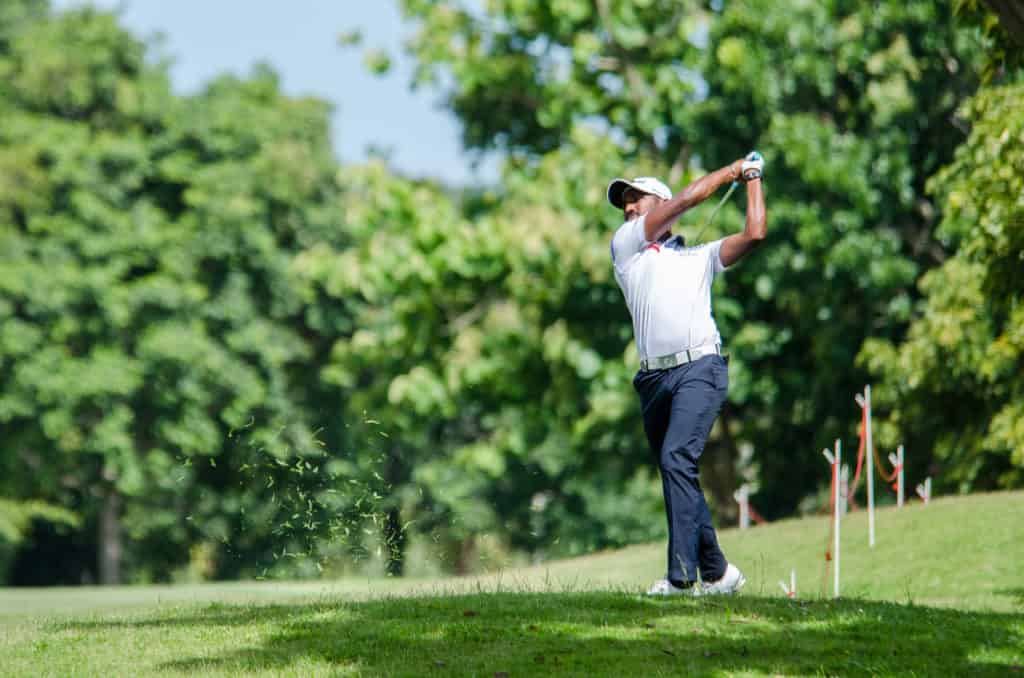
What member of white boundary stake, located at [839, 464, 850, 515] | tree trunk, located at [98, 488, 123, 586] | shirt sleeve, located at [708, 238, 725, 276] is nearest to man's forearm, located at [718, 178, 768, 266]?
shirt sleeve, located at [708, 238, 725, 276]

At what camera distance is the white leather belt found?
880cm

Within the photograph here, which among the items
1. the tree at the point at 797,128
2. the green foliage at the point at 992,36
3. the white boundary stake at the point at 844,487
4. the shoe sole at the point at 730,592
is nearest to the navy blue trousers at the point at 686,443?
the shoe sole at the point at 730,592

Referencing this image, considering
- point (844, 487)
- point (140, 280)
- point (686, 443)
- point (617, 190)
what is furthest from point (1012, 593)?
point (140, 280)

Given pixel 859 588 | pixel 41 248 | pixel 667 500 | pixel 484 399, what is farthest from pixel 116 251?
pixel 667 500

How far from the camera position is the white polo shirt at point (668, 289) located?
8742 mm

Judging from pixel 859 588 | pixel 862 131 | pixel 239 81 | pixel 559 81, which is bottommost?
pixel 859 588

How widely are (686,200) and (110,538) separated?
35.7m

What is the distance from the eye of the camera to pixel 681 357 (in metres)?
8.81

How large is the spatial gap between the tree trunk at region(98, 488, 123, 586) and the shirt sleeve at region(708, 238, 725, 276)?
3441cm

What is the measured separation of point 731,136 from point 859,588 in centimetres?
981

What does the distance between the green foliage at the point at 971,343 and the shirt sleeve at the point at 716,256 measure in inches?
218

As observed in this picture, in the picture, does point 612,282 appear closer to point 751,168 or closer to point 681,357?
point 681,357

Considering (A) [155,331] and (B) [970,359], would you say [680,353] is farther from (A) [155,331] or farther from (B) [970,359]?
(A) [155,331]

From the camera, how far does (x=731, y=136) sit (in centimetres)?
2283
